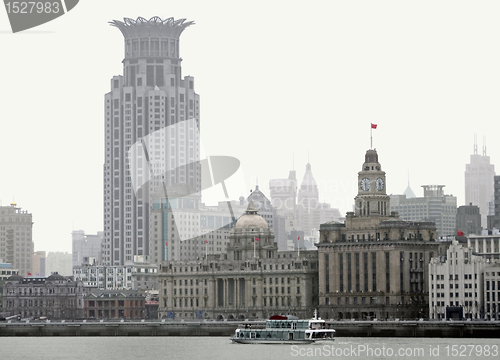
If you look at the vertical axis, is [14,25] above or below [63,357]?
above

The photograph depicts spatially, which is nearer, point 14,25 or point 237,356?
point 14,25

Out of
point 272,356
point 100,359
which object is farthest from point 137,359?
point 272,356

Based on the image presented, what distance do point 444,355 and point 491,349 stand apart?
999 cm

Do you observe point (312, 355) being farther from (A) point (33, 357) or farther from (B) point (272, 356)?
(A) point (33, 357)

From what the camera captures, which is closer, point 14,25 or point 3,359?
point 14,25

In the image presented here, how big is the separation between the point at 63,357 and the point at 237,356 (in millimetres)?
23995

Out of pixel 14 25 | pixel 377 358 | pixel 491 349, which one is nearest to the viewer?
pixel 14 25

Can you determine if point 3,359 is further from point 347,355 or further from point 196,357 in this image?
point 347,355

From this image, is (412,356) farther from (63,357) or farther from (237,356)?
(63,357)

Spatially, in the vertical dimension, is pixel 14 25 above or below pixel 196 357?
above

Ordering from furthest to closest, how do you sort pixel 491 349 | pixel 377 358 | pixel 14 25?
pixel 491 349, pixel 377 358, pixel 14 25

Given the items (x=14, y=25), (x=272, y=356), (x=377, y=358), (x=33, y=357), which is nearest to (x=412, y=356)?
(x=377, y=358)

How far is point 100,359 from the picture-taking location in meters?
195

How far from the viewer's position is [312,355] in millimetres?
194625
